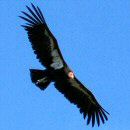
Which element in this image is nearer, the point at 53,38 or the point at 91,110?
the point at 53,38

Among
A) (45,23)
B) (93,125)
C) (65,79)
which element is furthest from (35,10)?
(93,125)

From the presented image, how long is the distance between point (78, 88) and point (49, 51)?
191cm

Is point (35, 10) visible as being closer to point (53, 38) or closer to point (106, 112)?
point (53, 38)

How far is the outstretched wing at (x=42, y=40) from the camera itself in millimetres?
25859

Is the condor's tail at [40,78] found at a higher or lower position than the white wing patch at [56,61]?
lower

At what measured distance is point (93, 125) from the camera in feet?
89.2

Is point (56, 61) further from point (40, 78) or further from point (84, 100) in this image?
point (84, 100)

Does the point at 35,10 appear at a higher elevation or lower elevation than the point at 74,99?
higher

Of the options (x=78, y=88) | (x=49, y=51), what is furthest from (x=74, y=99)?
(x=49, y=51)

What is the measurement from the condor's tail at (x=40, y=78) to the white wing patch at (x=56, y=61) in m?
0.34

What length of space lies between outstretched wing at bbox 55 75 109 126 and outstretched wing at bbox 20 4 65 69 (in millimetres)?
1120

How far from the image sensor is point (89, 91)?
27312 mm

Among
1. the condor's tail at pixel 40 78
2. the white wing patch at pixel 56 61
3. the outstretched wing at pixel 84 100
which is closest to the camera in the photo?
the condor's tail at pixel 40 78

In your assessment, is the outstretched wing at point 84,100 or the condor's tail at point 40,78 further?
the outstretched wing at point 84,100
